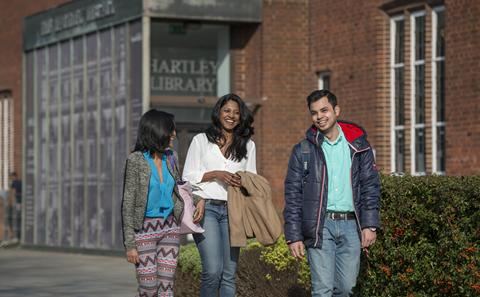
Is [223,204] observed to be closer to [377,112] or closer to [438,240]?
[438,240]

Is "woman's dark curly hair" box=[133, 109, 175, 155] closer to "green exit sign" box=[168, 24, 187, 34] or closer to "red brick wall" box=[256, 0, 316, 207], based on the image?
"red brick wall" box=[256, 0, 316, 207]

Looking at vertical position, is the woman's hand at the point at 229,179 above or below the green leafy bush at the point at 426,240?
above

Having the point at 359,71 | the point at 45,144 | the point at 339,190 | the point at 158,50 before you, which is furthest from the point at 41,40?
the point at 339,190

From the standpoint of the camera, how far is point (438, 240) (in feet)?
32.2

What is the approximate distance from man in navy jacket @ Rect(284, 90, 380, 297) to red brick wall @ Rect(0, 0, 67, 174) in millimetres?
20014

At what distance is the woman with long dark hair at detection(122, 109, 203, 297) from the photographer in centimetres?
970

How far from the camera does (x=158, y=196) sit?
980 centimetres

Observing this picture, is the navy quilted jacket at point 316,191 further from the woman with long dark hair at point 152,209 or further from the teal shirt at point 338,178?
the woman with long dark hair at point 152,209

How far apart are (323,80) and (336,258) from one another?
13.2 meters

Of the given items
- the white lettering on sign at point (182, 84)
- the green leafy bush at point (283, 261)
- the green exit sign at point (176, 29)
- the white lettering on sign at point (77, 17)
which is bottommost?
the green leafy bush at point (283, 261)

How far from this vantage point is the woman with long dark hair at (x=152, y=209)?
970 centimetres

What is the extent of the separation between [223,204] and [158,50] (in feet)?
42.1

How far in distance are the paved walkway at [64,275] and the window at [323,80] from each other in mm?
4450

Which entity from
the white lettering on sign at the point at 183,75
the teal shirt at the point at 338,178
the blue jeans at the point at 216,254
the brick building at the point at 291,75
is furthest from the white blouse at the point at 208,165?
the white lettering on sign at the point at 183,75
